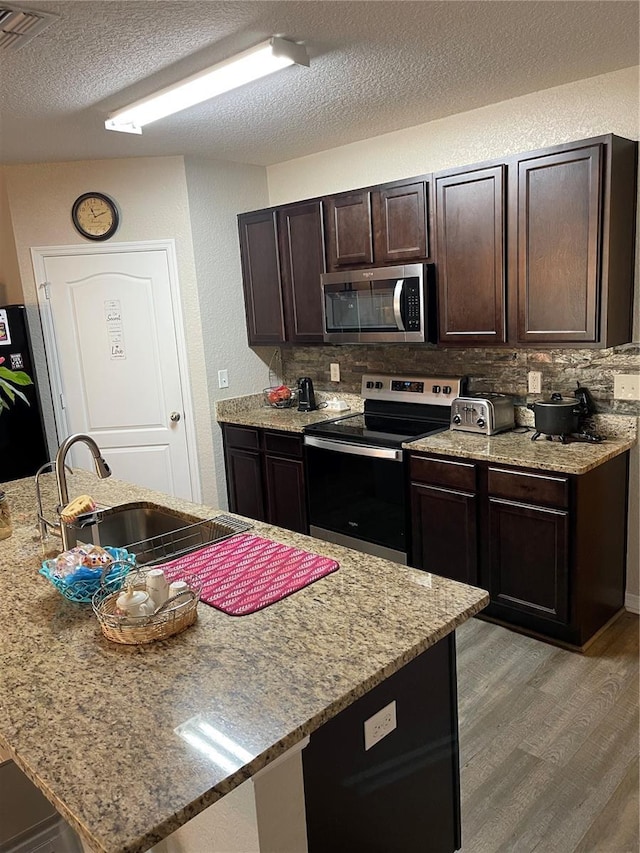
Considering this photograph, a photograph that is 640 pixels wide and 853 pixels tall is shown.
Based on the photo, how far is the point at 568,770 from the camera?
2.19 meters

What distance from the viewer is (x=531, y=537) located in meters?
2.89


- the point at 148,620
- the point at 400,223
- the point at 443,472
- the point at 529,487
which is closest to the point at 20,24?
the point at 148,620

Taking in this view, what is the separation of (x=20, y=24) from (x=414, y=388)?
2.58m

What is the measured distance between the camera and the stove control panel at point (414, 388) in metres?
3.63

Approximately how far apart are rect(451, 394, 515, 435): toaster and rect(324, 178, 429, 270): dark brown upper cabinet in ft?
2.64

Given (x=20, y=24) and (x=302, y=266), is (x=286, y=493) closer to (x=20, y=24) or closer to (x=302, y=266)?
(x=302, y=266)

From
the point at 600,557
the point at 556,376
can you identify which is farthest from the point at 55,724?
the point at 556,376

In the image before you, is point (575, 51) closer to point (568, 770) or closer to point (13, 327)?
point (568, 770)

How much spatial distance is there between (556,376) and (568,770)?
6.01ft

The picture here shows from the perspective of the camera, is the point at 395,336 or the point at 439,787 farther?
the point at 395,336

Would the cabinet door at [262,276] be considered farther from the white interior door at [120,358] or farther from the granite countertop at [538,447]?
the granite countertop at [538,447]

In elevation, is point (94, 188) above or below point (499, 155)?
above

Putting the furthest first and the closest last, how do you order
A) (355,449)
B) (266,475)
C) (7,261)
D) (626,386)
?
1. (7,261)
2. (266,475)
3. (355,449)
4. (626,386)

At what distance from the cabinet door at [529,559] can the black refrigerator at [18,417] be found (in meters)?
2.81
